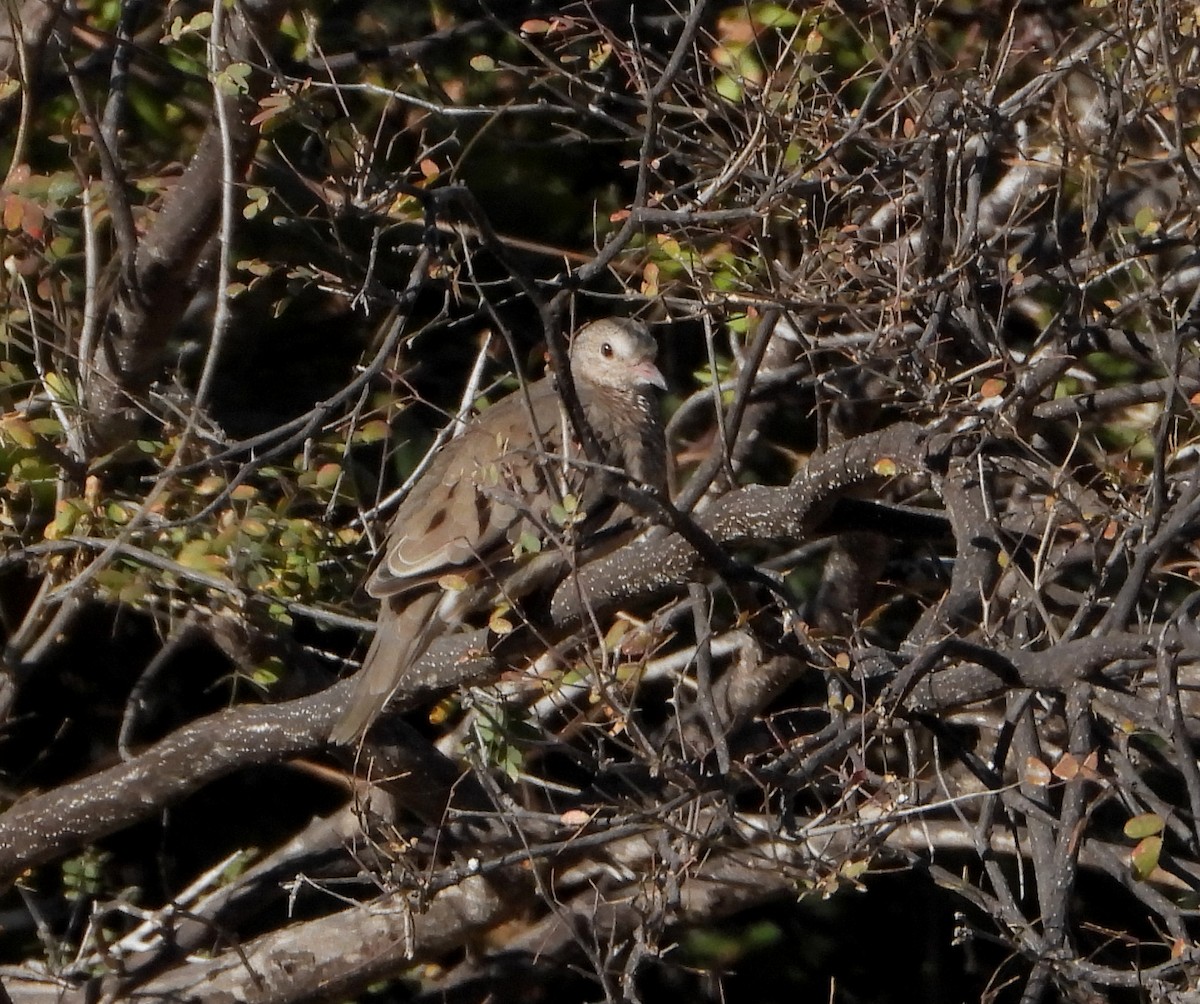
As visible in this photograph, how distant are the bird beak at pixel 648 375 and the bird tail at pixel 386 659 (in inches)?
39.5

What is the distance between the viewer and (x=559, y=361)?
3.05 metres

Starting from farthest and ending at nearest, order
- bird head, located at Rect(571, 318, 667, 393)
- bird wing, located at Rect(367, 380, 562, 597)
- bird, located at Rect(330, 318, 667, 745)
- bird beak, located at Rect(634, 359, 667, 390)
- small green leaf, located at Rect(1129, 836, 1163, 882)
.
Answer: bird head, located at Rect(571, 318, 667, 393), bird beak, located at Rect(634, 359, 667, 390), bird wing, located at Rect(367, 380, 562, 597), bird, located at Rect(330, 318, 667, 745), small green leaf, located at Rect(1129, 836, 1163, 882)

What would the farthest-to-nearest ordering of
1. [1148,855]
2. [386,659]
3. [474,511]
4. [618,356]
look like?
[618,356], [474,511], [386,659], [1148,855]

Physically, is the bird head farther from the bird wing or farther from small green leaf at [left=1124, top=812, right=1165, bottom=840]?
small green leaf at [left=1124, top=812, right=1165, bottom=840]

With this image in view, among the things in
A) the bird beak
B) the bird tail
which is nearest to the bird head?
the bird beak

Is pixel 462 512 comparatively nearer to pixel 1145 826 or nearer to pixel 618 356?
pixel 618 356

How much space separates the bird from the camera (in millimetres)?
4418

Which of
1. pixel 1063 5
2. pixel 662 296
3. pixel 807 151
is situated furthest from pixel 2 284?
pixel 1063 5

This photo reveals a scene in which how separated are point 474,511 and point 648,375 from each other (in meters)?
0.91

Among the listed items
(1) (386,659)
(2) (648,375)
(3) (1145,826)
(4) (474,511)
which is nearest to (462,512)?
(4) (474,511)

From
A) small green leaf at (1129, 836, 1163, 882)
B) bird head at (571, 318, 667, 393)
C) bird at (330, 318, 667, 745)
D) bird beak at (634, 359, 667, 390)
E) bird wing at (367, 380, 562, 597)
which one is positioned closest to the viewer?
small green leaf at (1129, 836, 1163, 882)

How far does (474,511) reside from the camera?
15.5 feet

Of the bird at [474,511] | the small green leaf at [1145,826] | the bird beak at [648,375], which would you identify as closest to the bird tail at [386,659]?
the bird at [474,511]

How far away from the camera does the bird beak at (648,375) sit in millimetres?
5328
